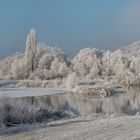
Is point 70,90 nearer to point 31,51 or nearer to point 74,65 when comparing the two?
point 74,65

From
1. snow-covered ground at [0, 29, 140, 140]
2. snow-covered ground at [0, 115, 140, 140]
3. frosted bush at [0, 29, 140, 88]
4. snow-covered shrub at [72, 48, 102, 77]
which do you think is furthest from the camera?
snow-covered shrub at [72, 48, 102, 77]

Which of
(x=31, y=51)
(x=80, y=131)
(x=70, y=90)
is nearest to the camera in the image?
(x=80, y=131)

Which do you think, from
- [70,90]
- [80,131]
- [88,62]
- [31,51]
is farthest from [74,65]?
[80,131]

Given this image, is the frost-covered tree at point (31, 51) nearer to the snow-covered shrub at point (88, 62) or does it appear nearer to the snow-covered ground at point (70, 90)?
the snow-covered ground at point (70, 90)

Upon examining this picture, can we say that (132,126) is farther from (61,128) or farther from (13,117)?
(13,117)

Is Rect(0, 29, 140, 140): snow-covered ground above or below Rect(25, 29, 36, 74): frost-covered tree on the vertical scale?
below

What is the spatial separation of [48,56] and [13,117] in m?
38.1

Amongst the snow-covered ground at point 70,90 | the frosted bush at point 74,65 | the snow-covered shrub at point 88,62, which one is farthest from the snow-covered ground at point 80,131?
the snow-covered shrub at point 88,62

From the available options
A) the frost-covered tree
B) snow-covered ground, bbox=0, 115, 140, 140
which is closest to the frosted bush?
the frost-covered tree

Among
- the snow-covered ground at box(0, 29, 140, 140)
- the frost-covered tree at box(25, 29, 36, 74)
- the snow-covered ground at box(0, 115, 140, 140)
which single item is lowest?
the snow-covered ground at box(0, 115, 140, 140)

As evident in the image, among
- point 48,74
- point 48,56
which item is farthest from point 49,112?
point 48,56

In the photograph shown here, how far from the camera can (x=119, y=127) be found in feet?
41.1

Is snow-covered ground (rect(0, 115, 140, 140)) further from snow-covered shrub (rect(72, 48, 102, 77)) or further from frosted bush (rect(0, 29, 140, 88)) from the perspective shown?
snow-covered shrub (rect(72, 48, 102, 77))

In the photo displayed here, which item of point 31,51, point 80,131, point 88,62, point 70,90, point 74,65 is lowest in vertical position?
point 80,131
